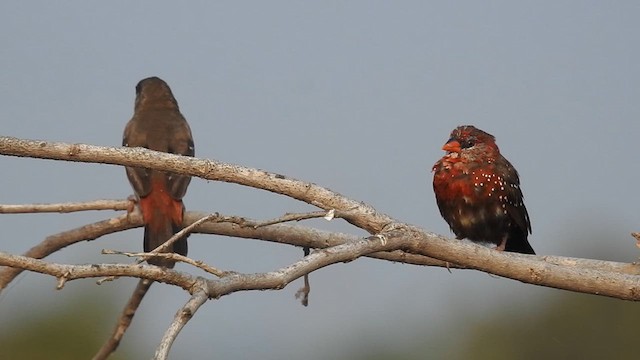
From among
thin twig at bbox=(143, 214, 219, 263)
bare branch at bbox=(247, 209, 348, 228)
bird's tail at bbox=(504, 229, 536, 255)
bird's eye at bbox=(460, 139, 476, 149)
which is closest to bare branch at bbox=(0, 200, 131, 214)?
thin twig at bbox=(143, 214, 219, 263)

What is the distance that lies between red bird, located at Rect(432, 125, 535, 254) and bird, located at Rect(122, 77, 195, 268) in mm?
1349

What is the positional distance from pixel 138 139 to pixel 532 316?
11353mm

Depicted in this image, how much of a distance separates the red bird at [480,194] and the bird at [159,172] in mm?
1349

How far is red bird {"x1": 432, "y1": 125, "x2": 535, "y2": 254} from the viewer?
589cm

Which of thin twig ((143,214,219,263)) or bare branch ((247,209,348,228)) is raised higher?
bare branch ((247,209,348,228))

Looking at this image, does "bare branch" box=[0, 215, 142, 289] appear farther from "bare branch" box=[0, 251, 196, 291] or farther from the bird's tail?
"bare branch" box=[0, 251, 196, 291]

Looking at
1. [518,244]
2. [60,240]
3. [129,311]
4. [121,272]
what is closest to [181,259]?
[121,272]

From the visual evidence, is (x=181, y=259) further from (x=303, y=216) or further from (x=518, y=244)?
(x=518, y=244)

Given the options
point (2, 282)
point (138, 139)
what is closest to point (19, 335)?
point (138, 139)

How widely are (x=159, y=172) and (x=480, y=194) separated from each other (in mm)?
1725

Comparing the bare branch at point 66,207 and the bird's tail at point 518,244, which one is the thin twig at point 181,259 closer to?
the bare branch at point 66,207

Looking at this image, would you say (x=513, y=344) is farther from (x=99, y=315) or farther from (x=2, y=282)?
(x=2, y=282)

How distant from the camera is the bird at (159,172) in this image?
6527 millimetres

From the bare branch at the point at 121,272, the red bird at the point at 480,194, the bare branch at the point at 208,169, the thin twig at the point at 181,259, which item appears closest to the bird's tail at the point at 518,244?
the red bird at the point at 480,194
